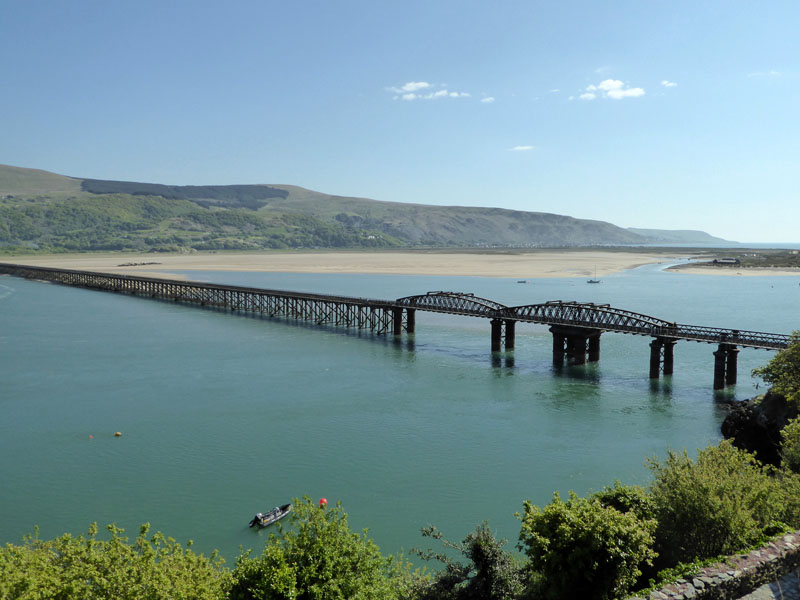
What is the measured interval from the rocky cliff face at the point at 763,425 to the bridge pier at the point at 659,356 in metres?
15.6

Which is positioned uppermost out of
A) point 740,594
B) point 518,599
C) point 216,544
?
point 740,594

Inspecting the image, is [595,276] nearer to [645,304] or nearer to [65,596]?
[645,304]

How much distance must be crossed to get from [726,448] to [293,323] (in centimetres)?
6807

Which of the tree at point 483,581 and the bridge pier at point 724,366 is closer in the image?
the tree at point 483,581

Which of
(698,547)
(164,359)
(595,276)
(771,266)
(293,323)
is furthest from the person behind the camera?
(771,266)

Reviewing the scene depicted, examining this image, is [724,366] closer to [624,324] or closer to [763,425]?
[624,324]

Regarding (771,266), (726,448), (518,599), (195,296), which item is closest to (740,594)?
(518,599)

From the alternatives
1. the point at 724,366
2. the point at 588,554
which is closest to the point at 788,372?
the point at 724,366

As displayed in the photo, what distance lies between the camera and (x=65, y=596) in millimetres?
15148

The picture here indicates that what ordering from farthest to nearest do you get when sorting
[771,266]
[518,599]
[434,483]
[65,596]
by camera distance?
[771,266] → [434,483] → [518,599] → [65,596]

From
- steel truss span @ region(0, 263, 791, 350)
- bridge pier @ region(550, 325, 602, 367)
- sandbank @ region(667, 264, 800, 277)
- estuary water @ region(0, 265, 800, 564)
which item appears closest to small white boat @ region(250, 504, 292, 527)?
estuary water @ region(0, 265, 800, 564)

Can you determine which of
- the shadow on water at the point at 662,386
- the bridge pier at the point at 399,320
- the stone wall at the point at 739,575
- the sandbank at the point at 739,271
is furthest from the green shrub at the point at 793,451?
the sandbank at the point at 739,271

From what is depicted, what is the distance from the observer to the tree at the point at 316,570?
1591cm

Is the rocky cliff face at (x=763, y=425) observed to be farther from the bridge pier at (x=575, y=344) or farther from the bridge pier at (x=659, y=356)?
the bridge pier at (x=575, y=344)
